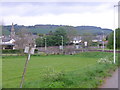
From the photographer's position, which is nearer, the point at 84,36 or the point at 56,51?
the point at 56,51

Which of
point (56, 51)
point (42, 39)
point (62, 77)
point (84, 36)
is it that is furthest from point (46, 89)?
point (84, 36)

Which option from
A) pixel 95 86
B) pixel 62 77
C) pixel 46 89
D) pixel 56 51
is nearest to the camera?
pixel 46 89

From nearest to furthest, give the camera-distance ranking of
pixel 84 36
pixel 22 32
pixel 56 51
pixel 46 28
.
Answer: pixel 56 51 → pixel 22 32 → pixel 84 36 → pixel 46 28

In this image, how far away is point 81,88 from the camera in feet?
24.0

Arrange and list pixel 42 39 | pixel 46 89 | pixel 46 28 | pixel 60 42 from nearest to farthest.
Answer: pixel 46 89 < pixel 60 42 < pixel 42 39 < pixel 46 28

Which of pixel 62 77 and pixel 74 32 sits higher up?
pixel 74 32


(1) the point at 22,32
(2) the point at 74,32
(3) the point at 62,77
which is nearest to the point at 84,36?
(2) the point at 74,32

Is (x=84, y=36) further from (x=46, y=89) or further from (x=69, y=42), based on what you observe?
(x=46, y=89)

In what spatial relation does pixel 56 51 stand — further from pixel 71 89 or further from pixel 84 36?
pixel 71 89

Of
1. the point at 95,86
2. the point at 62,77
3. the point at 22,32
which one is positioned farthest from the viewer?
the point at 22,32

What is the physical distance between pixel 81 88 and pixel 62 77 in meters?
1.53

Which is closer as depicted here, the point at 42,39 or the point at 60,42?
the point at 60,42

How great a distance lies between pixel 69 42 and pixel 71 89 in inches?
2652

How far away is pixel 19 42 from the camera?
58312 mm
